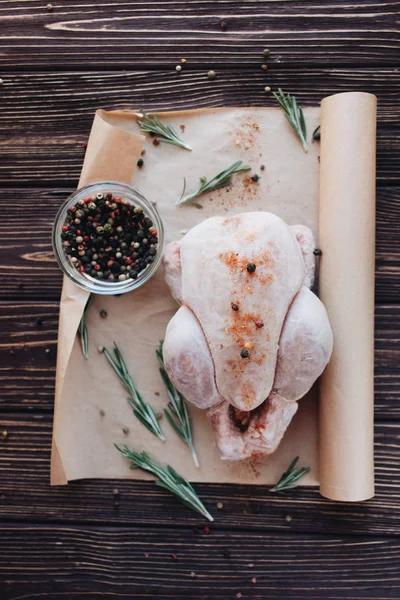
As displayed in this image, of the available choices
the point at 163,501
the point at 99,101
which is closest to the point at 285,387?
the point at 163,501

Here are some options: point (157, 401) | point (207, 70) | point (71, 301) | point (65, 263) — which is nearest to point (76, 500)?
point (157, 401)

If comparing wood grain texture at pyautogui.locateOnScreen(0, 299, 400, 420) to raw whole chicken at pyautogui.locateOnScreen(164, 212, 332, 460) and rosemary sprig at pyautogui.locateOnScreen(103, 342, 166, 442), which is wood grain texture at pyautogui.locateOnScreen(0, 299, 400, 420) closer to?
rosemary sprig at pyautogui.locateOnScreen(103, 342, 166, 442)

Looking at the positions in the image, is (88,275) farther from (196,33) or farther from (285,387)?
(196,33)

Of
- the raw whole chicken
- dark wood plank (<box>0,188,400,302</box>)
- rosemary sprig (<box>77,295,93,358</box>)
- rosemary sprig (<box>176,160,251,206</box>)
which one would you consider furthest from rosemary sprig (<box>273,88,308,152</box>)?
rosemary sprig (<box>77,295,93,358</box>)

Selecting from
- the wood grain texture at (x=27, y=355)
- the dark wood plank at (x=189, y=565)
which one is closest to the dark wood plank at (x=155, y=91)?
the wood grain texture at (x=27, y=355)

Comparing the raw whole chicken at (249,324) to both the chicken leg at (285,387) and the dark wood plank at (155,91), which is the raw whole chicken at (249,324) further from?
the dark wood plank at (155,91)

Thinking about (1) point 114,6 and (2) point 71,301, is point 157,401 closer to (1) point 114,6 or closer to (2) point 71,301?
(2) point 71,301
